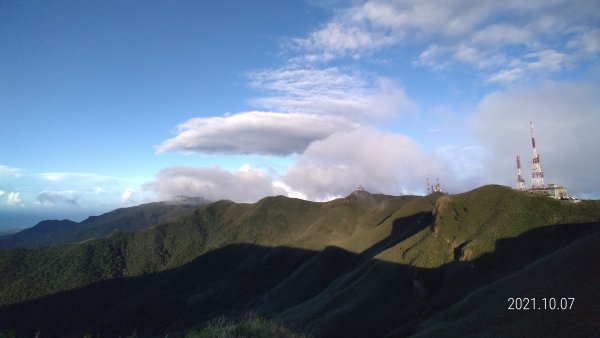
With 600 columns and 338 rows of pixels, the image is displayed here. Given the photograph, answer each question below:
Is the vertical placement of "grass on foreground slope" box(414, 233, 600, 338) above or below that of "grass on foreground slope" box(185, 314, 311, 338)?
below

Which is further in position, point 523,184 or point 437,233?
point 523,184

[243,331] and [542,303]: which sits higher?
[243,331]

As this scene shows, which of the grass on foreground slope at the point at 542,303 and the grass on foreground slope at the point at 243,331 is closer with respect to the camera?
the grass on foreground slope at the point at 243,331

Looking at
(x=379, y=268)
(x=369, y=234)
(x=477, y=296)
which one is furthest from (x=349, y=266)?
(x=477, y=296)

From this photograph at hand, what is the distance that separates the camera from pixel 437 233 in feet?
362

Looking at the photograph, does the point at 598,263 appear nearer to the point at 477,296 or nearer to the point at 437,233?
the point at 477,296

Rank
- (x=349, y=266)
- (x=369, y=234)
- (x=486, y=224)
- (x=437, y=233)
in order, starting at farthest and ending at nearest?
(x=369, y=234) → (x=349, y=266) → (x=437, y=233) → (x=486, y=224)

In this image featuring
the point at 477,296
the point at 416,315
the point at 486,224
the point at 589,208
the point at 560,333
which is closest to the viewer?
the point at 560,333

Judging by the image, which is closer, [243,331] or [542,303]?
[243,331]

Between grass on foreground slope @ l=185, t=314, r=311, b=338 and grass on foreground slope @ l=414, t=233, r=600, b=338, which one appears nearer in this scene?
grass on foreground slope @ l=185, t=314, r=311, b=338

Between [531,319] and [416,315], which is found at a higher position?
[531,319]

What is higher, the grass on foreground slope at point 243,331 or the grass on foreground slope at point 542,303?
the grass on foreground slope at point 243,331

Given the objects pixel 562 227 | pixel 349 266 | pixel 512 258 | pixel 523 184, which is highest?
pixel 523 184

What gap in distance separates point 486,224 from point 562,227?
18683 millimetres
